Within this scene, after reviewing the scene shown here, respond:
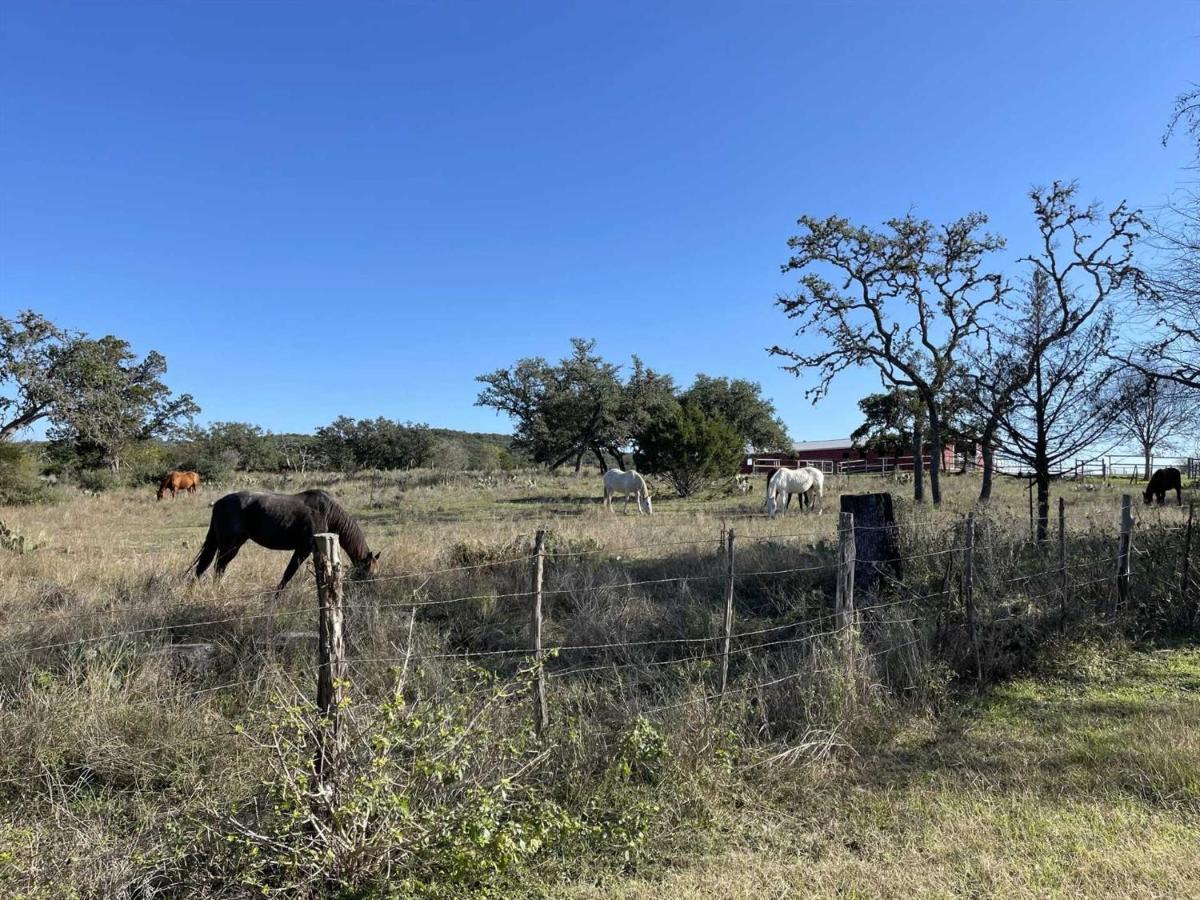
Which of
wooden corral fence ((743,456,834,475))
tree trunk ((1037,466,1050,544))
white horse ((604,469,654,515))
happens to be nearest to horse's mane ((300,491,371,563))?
→ tree trunk ((1037,466,1050,544))

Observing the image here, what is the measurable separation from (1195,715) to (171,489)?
3001 cm

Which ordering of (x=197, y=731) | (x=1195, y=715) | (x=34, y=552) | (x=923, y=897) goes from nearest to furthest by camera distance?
(x=923, y=897) < (x=197, y=731) < (x=1195, y=715) < (x=34, y=552)

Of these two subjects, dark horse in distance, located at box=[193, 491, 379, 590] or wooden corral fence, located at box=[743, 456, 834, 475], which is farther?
wooden corral fence, located at box=[743, 456, 834, 475]

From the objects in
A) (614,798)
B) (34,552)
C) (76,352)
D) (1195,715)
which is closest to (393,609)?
(614,798)

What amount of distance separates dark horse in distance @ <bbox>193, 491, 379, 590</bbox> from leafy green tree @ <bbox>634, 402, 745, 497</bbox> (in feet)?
62.5

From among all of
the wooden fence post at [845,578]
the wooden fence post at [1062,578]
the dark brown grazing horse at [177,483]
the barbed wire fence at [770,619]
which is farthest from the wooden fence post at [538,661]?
the dark brown grazing horse at [177,483]

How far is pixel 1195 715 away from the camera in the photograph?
15.3ft

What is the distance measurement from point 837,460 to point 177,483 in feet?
156

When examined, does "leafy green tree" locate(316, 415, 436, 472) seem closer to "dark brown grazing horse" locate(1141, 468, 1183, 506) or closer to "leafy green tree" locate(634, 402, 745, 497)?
"leafy green tree" locate(634, 402, 745, 497)

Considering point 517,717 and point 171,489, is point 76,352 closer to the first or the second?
point 171,489

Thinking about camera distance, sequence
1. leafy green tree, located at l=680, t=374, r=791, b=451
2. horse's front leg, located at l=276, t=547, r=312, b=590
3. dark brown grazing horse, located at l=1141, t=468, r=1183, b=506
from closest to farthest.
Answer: horse's front leg, located at l=276, t=547, r=312, b=590
dark brown grazing horse, located at l=1141, t=468, r=1183, b=506
leafy green tree, located at l=680, t=374, r=791, b=451

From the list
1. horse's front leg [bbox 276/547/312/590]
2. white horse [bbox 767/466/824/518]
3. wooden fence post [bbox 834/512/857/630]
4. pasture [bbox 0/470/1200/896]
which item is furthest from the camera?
white horse [bbox 767/466/824/518]

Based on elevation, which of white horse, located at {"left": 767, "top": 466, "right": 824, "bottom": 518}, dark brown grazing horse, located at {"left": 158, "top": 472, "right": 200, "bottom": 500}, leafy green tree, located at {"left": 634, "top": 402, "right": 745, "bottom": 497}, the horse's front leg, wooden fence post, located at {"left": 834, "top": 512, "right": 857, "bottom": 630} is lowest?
the horse's front leg

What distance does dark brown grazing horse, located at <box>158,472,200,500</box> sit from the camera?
85.8ft
